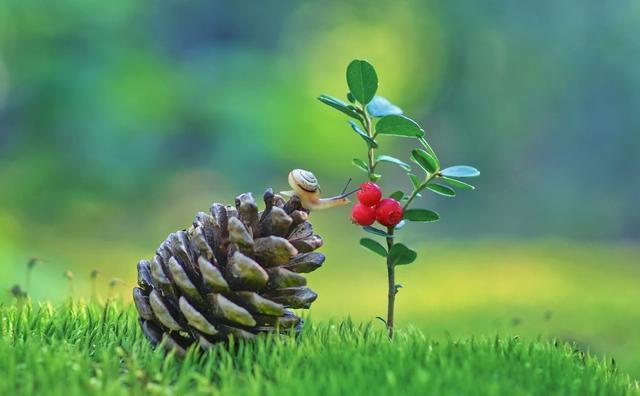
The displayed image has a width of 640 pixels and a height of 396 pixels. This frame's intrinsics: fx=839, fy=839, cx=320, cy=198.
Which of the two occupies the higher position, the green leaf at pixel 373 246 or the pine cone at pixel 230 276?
the green leaf at pixel 373 246

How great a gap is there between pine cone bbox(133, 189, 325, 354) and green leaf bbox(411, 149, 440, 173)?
19 centimetres

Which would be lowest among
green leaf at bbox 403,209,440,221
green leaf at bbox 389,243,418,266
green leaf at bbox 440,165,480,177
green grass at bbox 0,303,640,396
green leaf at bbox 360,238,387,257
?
green grass at bbox 0,303,640,396

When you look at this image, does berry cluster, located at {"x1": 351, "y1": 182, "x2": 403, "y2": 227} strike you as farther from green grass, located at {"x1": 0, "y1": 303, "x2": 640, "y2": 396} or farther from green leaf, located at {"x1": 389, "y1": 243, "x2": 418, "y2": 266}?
green grass, located at {"x1": 0, "y1": 303, "x2": 640, "y2": 396}

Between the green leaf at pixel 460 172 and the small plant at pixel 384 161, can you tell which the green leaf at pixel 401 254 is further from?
the green leaf at pixel 460 172

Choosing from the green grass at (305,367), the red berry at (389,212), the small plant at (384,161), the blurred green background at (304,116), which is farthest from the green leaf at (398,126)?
the blurred green background at (304,116)

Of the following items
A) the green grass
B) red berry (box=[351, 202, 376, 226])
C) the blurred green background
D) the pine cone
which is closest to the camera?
the green grass

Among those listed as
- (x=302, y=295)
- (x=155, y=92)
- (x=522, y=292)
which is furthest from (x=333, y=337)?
(x=155, y=92)

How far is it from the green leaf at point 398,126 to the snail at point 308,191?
0.38ft

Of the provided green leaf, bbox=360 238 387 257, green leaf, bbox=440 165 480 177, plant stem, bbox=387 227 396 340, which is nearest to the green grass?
plant stem, bbox=387 227 396 340

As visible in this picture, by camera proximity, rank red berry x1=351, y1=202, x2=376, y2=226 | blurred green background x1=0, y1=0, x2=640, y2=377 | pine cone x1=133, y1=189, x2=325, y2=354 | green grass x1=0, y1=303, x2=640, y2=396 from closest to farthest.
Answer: green grass x1=0, y1=303, x2=640, y2=396 → pine cone x1=133, y1=189, x2=325, y2=354 → red berry x1=351, y1=202, x2=376, y2=226 → blurred green background x1=0, y1=0, x2=640, y2=377

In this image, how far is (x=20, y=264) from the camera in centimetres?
339

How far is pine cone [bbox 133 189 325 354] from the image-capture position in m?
1.16

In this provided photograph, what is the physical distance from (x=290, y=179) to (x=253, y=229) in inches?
3.7

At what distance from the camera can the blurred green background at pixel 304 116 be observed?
505 centimetres
